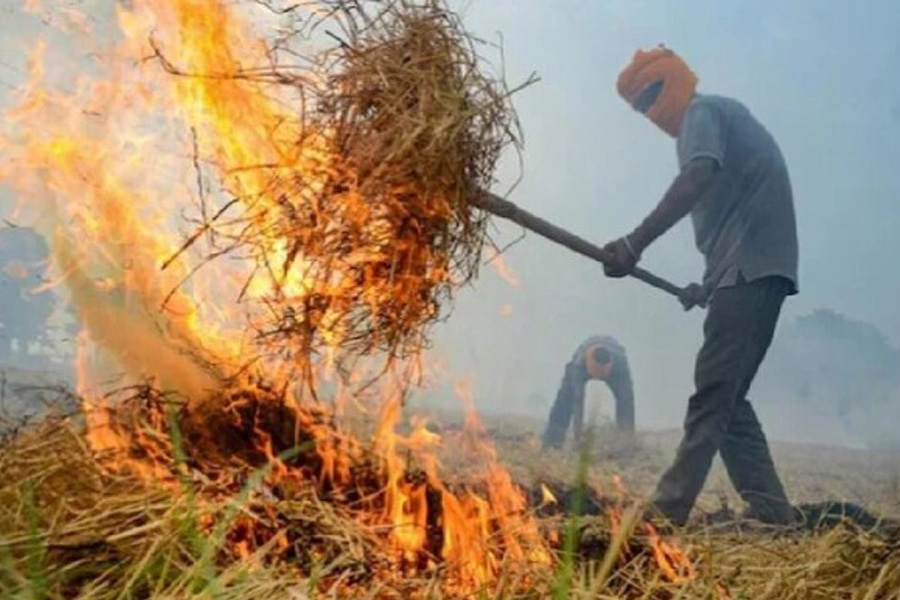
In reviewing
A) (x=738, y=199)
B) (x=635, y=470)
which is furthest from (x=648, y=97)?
(x=635, y=470)

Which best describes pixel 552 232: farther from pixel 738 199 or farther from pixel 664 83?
pixel 664 83

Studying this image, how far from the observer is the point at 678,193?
471 cm

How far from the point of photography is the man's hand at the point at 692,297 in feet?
17.1

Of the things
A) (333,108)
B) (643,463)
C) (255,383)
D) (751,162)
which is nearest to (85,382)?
(255,383)

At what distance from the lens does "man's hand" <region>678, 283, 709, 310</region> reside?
5227 mm

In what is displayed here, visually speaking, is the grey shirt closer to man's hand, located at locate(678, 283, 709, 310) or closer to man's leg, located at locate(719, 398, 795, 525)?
man's hand, located at locate(678, 283, 709, 310)

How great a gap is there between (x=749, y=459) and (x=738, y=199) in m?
1.36

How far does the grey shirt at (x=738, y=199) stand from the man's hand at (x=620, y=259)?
50 centimetres

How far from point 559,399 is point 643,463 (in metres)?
1.95

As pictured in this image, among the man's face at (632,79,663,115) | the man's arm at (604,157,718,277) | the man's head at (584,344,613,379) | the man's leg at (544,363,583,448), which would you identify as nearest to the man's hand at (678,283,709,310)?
the man's arm at (604,157,718,277)

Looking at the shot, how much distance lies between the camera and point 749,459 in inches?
184

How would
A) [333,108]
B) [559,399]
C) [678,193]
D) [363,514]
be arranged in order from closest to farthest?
1. [363,514]
2. [333,108]
3. [678,193]
4. [559,399]

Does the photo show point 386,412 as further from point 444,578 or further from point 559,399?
point 559,399

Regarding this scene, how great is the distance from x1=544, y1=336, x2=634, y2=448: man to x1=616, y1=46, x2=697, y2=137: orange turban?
570 cm
